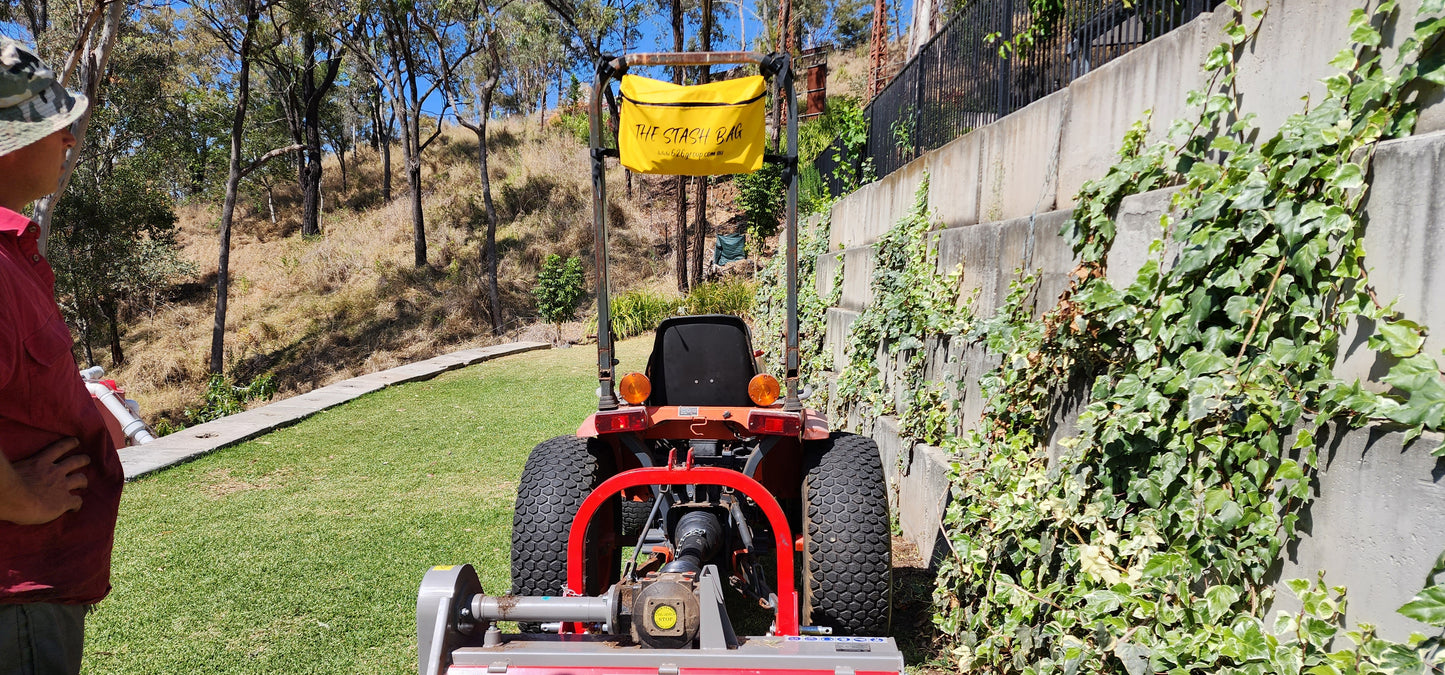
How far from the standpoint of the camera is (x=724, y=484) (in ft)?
8.55

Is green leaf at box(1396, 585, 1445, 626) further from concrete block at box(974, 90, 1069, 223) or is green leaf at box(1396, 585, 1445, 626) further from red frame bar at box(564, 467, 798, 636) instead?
concrete block at box(974, 90, 1069, 223)

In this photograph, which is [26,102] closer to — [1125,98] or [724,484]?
[724,484]

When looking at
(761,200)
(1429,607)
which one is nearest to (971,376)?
(1429,607)

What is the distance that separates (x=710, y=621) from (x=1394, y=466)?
1.60 m

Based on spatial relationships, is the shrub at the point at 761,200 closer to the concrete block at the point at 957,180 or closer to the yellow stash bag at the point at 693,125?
the concrete block at the point at 957,180

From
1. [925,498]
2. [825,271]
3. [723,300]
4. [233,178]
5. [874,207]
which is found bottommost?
[925,498]

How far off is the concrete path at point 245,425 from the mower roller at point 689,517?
2.90 m

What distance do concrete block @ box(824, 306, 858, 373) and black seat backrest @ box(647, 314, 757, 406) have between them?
8.57ft

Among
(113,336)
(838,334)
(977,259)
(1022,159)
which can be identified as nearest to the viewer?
(1022,159)

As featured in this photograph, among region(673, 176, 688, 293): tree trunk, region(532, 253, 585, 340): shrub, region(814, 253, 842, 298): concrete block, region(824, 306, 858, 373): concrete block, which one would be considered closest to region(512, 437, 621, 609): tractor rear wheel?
region(824, 306, 858, 373): concrete block

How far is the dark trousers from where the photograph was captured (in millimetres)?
1531

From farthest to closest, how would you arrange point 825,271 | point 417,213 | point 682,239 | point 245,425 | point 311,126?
1. point 311,126
2. point 417,213
3. point 682,239
4. point 245,425
5. point 825,271

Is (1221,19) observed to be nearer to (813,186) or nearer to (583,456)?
(583,456)

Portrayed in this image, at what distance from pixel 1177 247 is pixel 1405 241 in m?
0.63
